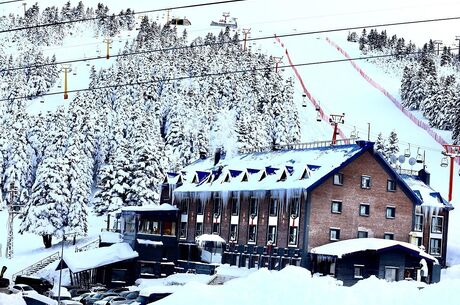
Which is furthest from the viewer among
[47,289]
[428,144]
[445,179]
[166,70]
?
[166,70]

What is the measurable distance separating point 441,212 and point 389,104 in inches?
3799

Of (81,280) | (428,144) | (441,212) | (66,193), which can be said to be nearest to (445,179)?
(428,144)

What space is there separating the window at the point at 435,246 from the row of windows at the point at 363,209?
846cm

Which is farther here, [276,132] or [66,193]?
[276,132]

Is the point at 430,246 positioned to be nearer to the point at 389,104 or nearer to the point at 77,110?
the point at 77,110

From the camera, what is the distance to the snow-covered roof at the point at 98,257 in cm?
6794

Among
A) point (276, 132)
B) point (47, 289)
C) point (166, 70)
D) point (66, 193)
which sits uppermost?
point (166, 70)

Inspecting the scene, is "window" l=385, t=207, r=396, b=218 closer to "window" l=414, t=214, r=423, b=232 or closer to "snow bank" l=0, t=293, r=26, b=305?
"window" l=414, t=214, r=423, b=232

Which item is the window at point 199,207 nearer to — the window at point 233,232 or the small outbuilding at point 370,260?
the window at point 233,232

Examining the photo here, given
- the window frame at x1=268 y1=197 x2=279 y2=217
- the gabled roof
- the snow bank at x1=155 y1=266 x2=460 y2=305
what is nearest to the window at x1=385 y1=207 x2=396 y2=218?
the gabled roof

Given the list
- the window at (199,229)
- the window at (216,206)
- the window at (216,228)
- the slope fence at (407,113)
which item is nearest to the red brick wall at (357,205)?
the window at (216,228)

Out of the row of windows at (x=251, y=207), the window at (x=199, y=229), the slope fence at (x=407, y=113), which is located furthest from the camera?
the slope fence at (x=407, y=113)

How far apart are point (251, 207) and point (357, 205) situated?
8.04m

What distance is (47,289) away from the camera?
62500 millimetres
